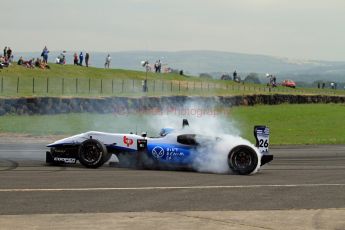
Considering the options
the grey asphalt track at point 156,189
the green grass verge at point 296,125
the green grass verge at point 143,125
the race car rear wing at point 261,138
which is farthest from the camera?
the green grass verge at point 296,125

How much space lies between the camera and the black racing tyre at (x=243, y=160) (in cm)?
1627

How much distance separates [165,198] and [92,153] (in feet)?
15.7

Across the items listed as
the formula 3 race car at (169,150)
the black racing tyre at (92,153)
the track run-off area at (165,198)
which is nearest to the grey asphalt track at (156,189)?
the track run-off area at (165,198)

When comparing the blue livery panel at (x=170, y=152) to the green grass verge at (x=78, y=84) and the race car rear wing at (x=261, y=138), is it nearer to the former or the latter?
the race car rear wing at (x=261, y=138)

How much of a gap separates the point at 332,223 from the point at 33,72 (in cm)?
4735

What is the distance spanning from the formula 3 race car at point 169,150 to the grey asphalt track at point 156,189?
33 centimetres

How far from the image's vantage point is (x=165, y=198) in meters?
12.1

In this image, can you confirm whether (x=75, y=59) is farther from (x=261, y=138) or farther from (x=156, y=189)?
(x=156, y=189)

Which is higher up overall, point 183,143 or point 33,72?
point 33,72

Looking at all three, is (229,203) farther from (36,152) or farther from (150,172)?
(36,152)

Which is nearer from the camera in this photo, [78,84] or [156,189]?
[156,189]

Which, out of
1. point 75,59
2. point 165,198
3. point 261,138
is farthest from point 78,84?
point 165,198

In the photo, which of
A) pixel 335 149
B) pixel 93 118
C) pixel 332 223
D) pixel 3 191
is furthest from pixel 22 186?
pixel 93 118

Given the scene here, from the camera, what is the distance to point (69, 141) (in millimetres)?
16625
